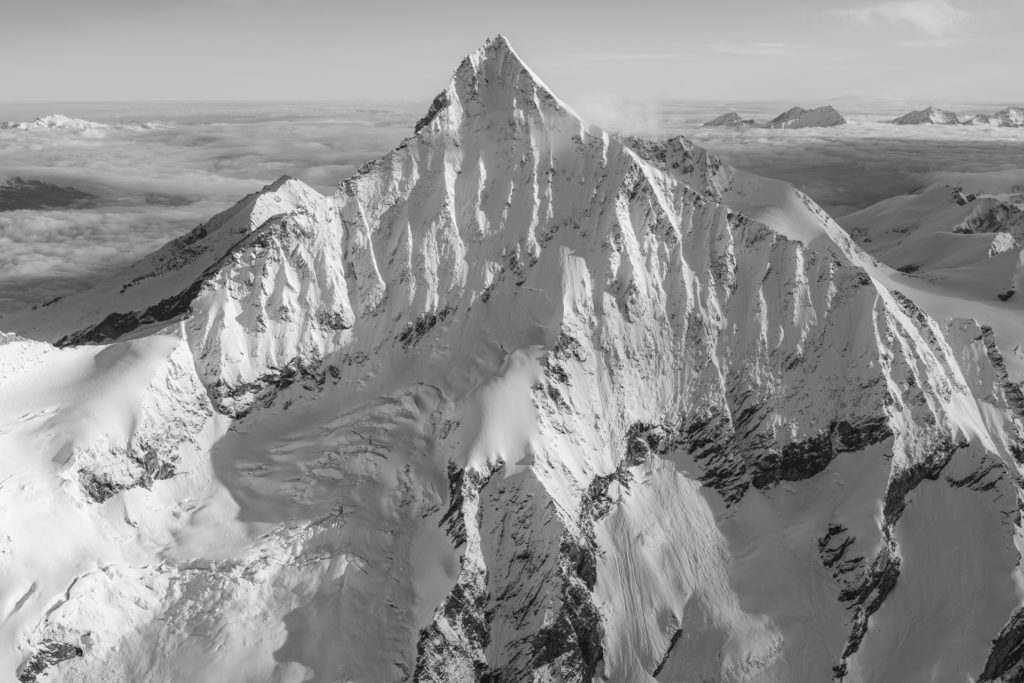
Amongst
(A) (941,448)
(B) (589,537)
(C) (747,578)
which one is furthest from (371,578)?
(A) (941,448)

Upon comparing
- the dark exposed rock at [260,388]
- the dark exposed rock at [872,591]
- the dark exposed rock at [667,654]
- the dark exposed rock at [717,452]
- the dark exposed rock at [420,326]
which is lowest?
the dark exposed rock at [667,654]

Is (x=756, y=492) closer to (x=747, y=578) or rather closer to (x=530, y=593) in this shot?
(x=747, y=578)

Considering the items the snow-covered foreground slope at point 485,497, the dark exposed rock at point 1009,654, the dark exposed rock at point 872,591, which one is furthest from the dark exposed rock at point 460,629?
the dark exposed rock at point 1009,654

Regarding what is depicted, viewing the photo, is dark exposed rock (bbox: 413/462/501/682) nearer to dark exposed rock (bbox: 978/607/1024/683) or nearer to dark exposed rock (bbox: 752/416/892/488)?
dark exposed rock (bbox: 752/416/892/488)

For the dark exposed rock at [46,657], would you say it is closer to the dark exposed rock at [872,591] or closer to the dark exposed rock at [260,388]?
the dark exposed rock at [260,388]

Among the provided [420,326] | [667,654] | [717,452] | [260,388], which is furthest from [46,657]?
[717,452]

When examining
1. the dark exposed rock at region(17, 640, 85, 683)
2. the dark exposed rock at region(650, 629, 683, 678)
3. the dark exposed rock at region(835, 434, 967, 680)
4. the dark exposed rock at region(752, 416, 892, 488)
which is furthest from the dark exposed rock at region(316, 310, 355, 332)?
the dark exposed rock at region(835, 434, 967, 680)

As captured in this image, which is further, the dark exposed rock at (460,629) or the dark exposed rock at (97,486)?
the dark exposed rock at (97,486)
